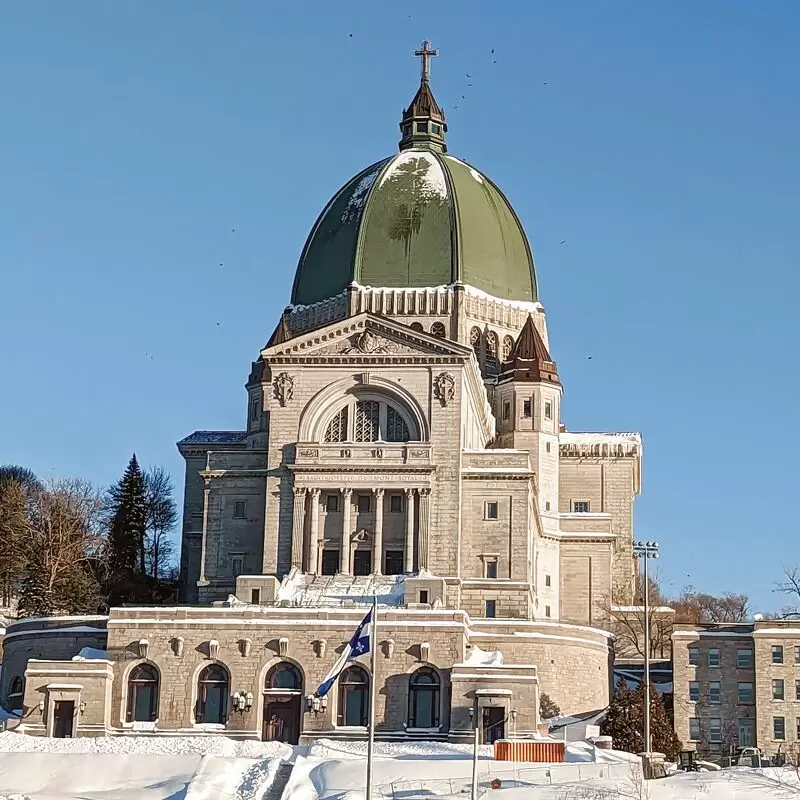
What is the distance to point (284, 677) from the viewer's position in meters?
82.2

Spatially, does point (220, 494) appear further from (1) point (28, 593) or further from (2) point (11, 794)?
(2) point (11, 794)

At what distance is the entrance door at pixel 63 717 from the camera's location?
80.6 m

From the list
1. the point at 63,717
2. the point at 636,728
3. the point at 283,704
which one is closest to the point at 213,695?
the point at 283,704

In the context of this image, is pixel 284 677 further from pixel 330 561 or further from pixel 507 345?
pixel 507 345

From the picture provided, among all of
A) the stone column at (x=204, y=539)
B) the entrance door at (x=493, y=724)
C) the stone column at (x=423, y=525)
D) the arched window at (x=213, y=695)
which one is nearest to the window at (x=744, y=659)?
the entrance door at (x=493, y=724)

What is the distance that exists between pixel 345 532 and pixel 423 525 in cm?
415

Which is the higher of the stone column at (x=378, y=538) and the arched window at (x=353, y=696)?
the stone column at (x=378, y=538)

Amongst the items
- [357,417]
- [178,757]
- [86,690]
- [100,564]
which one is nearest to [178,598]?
[100,564]

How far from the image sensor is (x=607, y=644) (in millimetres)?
93188

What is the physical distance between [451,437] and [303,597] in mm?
12668

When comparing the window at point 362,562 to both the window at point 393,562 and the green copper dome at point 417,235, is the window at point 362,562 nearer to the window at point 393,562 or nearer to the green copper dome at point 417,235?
the window at point 393,562

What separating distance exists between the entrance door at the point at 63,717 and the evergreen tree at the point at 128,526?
29.7 meters

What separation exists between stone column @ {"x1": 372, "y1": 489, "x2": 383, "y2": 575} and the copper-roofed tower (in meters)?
38.7

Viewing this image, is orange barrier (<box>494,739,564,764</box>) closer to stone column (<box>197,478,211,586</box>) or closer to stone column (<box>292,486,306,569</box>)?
stone column (<box>292,486,306,569</box>)
